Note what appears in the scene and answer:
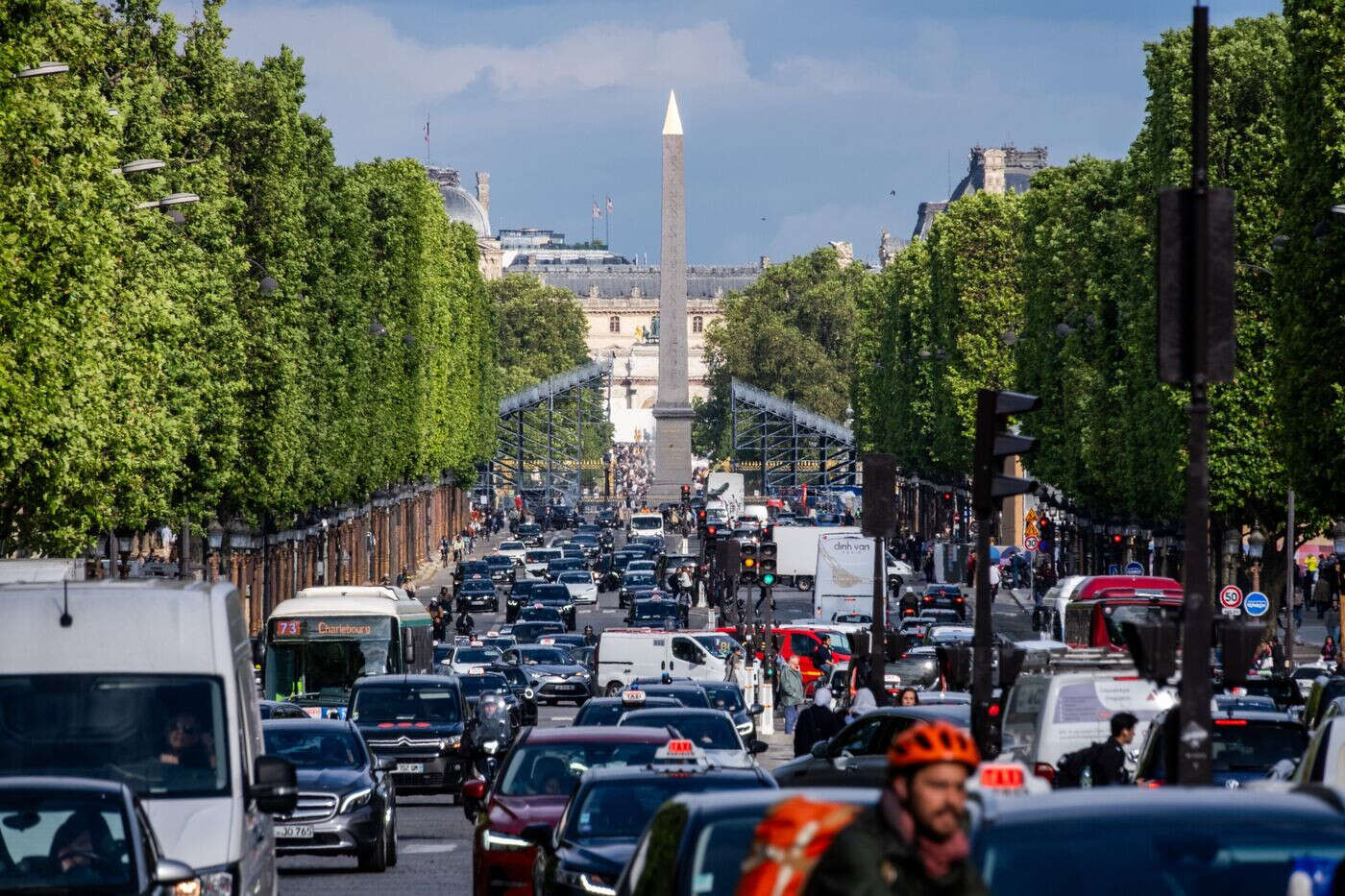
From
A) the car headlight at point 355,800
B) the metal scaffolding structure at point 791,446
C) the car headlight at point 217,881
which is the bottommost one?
the car headlight at point 355,800

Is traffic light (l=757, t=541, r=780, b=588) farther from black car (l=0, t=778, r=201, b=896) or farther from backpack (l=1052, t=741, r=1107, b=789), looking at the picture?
black car (l=0, t=778, r=201, b=896)

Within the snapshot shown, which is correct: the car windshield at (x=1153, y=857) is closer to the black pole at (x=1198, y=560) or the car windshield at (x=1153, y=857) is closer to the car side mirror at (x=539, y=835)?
the black pole at (x=1198, y=560)

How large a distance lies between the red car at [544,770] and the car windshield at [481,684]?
25.1 meters

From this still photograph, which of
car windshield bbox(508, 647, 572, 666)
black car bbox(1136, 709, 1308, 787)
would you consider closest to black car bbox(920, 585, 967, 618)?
car windshield bbox(508, 647, 572, 666)

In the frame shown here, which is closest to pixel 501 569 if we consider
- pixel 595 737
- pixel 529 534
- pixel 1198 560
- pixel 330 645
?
pixel 529 534

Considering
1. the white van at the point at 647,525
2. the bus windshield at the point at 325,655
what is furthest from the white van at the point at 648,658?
the white van at the point at 647,525

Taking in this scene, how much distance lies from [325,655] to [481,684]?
7.25 metres

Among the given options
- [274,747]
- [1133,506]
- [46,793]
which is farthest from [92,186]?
[1133,506]

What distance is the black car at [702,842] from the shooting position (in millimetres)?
10953

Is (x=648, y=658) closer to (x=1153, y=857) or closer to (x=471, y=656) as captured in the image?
(x=471, y=656)

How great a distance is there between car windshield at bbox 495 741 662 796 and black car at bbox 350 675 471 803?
1261 centimetres

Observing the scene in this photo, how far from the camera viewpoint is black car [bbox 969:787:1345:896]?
8172mm

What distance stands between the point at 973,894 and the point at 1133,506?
61.0m

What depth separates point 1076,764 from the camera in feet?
67.9
